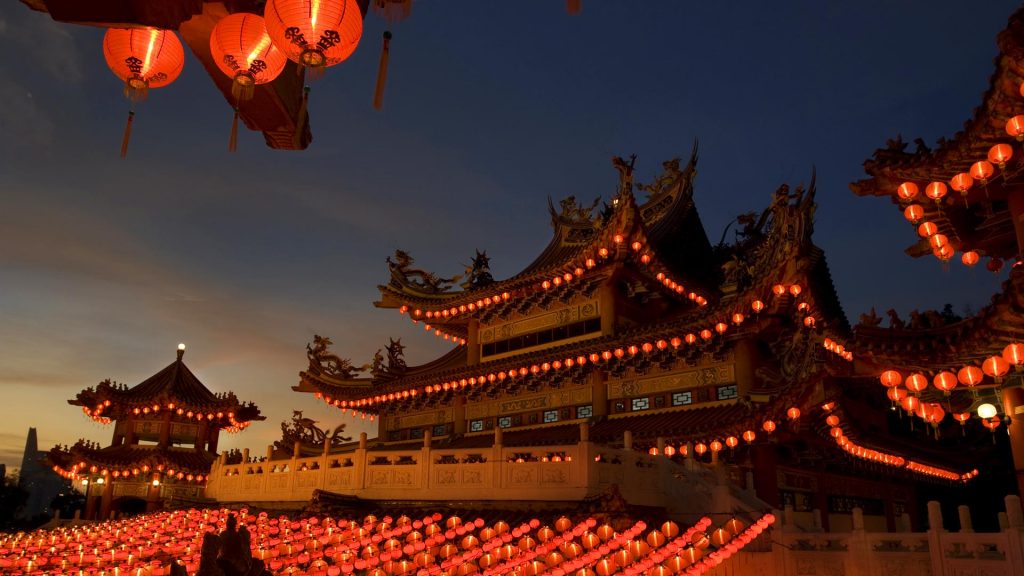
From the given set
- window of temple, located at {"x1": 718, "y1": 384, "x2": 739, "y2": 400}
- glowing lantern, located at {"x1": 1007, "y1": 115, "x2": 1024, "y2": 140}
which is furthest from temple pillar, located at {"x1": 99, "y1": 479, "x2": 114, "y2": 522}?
glowing lantern, located at {"x1": 1007, "y1": 115, "x2": 1024, "y2": 140}

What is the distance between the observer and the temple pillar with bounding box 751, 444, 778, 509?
12.9 metres

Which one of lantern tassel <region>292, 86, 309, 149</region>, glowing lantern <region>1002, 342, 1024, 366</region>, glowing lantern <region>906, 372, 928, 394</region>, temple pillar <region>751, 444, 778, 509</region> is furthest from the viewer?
temple pillar <region>751, 444, 778, 509</region>

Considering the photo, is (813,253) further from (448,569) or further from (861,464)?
(448,569)

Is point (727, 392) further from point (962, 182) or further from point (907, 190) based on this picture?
point (962, 182)

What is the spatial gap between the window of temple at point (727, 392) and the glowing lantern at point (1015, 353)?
7318 mm

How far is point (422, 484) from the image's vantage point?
1203 centimetres

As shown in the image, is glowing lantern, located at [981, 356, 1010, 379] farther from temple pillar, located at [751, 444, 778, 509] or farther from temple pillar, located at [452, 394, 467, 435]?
temple pillar, located at [452, 394, 467, 435]

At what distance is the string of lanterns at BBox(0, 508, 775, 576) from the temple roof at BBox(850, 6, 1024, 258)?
459 centimetres

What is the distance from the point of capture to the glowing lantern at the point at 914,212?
8641 mm

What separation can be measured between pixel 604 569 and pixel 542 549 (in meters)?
0.87

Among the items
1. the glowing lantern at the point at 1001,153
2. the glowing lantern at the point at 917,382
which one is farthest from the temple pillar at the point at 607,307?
the glowing lantern at the point at 1001,153

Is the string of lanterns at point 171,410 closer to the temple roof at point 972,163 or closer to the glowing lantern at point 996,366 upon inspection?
the temple roof at point 972,163

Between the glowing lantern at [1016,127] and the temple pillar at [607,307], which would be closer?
the glowing lantern at [1016,127]

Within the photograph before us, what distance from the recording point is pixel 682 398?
49.8 feet
